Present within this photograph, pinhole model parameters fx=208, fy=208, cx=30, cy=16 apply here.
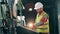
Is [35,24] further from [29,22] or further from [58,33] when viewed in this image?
[58,33]

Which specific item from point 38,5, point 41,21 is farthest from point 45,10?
point 41,21

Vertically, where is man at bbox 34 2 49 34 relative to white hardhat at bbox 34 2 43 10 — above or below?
below

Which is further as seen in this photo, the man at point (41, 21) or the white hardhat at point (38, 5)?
the white hardhat at point (38, 5)

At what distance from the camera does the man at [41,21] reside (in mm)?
3635

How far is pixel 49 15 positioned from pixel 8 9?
774mm

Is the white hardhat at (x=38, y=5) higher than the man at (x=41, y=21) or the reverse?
higher

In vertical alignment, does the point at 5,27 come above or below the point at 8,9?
below

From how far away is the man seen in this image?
3.64 metres

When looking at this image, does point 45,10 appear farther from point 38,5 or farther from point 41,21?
point 41,21

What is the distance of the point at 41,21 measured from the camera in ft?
11.9

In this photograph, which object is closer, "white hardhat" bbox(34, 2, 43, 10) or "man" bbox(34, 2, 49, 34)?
"man" bbox(34, 2, 49, 34)

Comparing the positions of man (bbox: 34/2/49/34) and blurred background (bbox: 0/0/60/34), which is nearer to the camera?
man (bbox: 34/2/49/34)

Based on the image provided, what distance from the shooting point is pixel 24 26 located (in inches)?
151

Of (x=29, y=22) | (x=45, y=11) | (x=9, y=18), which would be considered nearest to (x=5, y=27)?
(x=9, y=18)
